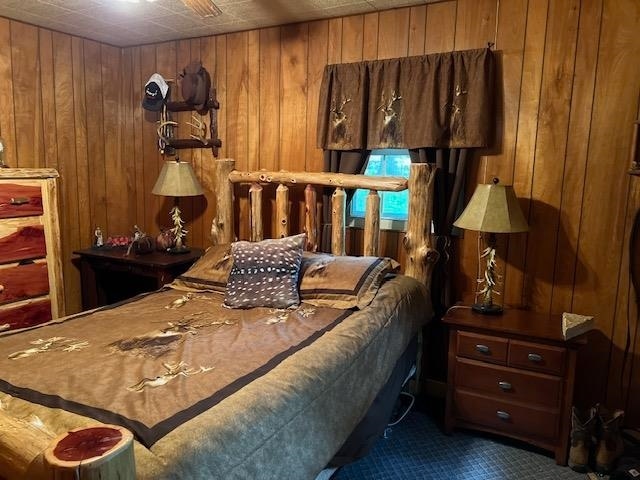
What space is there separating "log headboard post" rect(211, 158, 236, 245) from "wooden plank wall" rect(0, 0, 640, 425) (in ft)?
0.64

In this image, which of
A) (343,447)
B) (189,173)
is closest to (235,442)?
(343,447)

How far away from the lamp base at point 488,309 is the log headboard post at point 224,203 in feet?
5.57

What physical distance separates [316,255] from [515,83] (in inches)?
56.9

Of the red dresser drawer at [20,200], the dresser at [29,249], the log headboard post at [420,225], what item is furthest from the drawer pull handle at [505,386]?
the red dresser drawer at [20,200]

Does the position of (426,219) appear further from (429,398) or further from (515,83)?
(429,398)

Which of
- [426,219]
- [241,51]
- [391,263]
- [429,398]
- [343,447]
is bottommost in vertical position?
[429,398]

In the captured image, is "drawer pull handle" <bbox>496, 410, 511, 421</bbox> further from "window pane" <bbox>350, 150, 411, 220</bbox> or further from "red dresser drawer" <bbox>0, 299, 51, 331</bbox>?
"red dresser drawer" <bbox>0, 299, 51, 331</bbox>

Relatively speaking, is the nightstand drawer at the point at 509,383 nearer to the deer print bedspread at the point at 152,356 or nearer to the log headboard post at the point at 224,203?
the deer print bedspread at the point at 152,356

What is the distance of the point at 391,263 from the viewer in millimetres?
2820

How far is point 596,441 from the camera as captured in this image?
89.7 inches

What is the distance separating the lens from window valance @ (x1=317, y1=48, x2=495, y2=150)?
263 centimetres

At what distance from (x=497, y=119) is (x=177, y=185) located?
2.10 metres

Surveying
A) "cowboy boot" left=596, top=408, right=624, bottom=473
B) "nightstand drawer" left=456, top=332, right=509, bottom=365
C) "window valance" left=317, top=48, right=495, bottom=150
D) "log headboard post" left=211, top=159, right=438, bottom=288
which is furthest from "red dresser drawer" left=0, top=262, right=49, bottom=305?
"cowboy boot" left=596, top=408, right=624, bottom=473

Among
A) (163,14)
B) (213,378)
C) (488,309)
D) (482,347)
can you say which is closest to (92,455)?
(213,378)
